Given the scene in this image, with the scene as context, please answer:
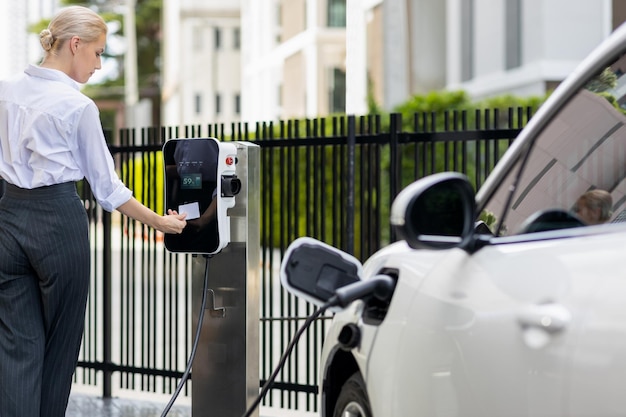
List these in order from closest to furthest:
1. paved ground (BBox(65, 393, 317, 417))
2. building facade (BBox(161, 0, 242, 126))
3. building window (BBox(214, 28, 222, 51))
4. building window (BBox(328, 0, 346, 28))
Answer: paved ground (BBox(65, 393, 317, 417)) < building window (BBox(328, 0, 346, 28)) < building facade (BBox(161, 0, 242, 126)) < building window (BBox(214, 28, 222, 51))

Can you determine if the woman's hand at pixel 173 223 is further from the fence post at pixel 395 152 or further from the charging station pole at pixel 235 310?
the fence post at pixel 395 152

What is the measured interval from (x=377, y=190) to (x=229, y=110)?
4694 cm

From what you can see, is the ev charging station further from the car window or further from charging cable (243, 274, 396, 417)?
the car window

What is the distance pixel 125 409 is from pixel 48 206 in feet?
10.5

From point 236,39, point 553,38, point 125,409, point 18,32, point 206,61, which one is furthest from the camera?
point 236,39

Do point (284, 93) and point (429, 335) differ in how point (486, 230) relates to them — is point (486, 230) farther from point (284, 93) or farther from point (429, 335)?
point (284, 93)

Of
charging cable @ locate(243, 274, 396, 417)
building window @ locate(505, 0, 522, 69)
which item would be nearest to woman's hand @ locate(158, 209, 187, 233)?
charging cable @ locate(243, 274, 396, 417)

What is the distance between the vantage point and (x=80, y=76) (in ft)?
15.3

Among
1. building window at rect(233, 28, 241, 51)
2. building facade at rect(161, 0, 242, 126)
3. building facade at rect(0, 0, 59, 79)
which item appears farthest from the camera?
building window at rect(233, 28, 241, 51)

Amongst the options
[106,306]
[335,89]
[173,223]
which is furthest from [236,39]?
[173,223]

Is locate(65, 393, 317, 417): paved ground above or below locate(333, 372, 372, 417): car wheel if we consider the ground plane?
below

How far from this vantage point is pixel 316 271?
3398 mm

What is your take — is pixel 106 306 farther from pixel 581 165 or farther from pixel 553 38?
pixel 553 38

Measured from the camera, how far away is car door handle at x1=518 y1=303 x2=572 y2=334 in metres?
2.46
